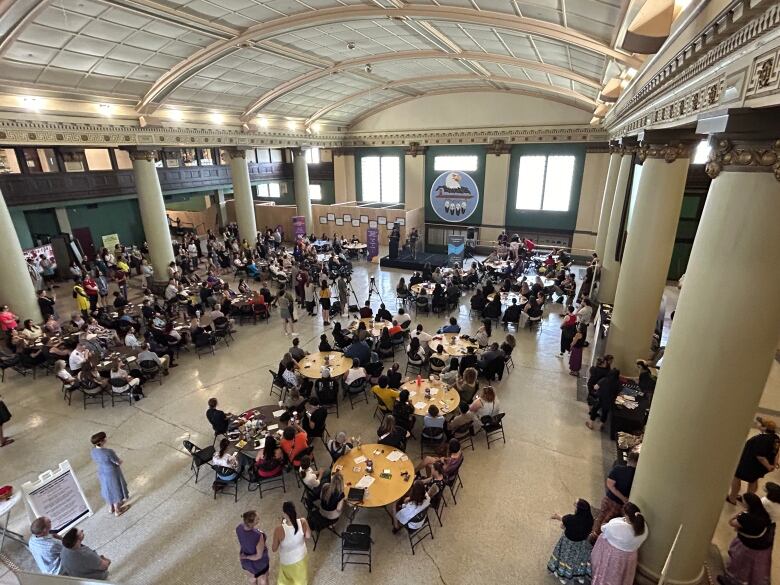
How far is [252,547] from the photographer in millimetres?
4609

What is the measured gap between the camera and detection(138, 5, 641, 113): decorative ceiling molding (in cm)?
765

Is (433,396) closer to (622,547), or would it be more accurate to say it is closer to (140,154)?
(622,547)

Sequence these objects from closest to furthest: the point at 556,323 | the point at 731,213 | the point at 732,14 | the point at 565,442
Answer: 1. the point at 732,14
2. the point at 731,213
3. the point at 565,442
4. the point at 556,323

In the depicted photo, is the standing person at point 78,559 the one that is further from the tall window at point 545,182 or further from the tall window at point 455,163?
the tall window at point 455,163

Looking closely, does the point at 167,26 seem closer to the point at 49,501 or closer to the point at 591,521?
the point at 49,501

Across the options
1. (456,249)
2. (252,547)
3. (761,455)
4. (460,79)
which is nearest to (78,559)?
(252,547)

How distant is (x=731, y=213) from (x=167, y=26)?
11869mm

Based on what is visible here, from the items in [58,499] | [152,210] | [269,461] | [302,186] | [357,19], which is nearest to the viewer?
[58,499]

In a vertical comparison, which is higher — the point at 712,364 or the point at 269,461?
the point at 712,364

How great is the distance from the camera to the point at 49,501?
18.3 feet

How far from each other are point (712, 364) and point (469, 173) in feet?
66.3

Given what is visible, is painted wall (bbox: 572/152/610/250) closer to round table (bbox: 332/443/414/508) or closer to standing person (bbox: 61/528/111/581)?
round table (bbox: 332/443/414/508)

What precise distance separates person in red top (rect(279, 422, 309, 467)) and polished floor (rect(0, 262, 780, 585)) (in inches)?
28.1

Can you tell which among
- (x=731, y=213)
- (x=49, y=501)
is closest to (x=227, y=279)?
(x=49, y=501)
